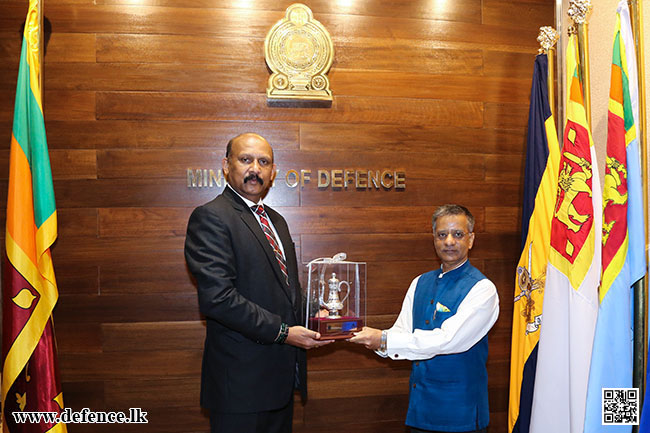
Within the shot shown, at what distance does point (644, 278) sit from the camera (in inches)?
91.2

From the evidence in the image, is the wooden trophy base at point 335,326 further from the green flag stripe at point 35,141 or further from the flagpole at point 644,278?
the green flag stripe at point 35,141

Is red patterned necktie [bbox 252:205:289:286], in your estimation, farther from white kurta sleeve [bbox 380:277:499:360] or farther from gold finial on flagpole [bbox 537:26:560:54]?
gold finial on flagpole [bbox 537:26:560:54]

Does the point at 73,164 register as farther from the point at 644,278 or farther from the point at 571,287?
the point at 644,278

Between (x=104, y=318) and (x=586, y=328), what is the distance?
250cm

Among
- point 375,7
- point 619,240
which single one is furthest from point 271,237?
point 375,7

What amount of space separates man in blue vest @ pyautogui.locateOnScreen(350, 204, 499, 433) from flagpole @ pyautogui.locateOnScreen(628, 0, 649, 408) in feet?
1.90

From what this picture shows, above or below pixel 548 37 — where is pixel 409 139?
below

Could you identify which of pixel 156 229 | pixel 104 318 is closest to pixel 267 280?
pixel 156 229

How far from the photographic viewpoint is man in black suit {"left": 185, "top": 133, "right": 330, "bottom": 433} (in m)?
2.31

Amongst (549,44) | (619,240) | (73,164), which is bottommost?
(619,240)

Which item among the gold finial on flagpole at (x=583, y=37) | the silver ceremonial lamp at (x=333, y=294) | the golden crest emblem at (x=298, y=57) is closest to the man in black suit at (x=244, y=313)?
the silver ceremonial lamp at (x=333, y=294)

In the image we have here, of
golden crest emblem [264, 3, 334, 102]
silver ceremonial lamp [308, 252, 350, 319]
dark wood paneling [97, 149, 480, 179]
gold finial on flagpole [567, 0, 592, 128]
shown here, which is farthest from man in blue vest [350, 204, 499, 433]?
golden crest emblem [264, 3, 334, 102]

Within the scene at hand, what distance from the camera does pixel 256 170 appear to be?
253 cm

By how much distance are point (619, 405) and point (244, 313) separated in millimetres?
1519
